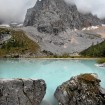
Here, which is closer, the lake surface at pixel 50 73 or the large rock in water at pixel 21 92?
the large rock in water at pixel 21 92

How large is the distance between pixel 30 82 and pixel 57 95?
135 inches

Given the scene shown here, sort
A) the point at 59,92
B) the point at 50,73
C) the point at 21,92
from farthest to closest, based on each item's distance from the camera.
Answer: the point at 50,73, the point at 59,92, the point at 21,92

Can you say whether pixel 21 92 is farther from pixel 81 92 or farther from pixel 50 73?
pixel 50 73

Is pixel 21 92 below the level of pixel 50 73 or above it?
above

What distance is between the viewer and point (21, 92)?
28.5m

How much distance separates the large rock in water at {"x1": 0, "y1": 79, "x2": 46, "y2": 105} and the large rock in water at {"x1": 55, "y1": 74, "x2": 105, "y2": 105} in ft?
7.29

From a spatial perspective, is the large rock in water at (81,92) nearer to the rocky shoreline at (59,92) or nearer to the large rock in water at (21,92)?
the rocky shoreline at (59,92)

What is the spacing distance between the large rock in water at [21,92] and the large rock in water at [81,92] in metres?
2.22

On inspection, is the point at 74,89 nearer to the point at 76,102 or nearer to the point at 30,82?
the point at 76,102

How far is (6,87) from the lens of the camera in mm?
27969

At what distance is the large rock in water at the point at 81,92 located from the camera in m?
28.7

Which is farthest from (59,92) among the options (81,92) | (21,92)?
(21,92)

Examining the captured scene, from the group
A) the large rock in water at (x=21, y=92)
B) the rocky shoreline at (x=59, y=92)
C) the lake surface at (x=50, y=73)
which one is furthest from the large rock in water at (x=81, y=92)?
the large rock in water at (x=21, y=92)

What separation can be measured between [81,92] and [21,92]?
238 inches
